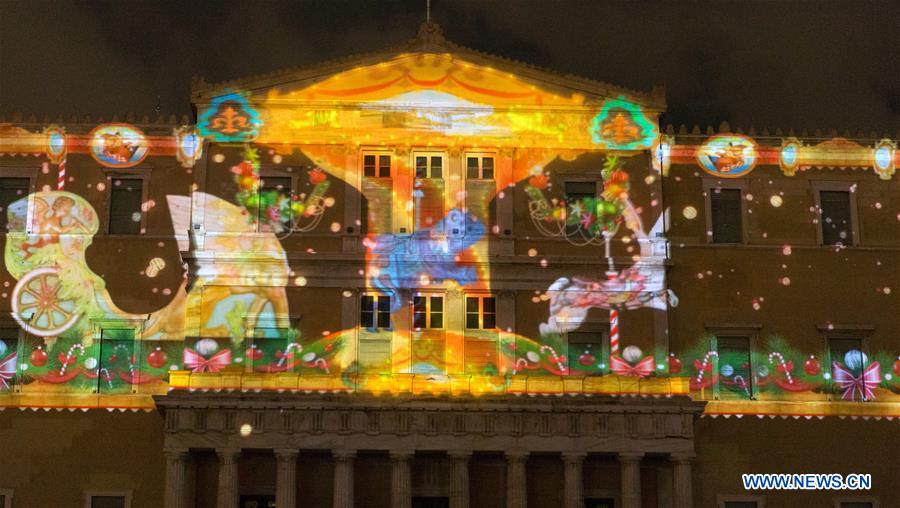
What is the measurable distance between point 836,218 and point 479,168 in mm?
11909

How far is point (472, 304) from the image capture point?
1548 inches

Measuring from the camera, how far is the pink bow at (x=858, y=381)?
39719 mm

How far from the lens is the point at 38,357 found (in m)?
38.9

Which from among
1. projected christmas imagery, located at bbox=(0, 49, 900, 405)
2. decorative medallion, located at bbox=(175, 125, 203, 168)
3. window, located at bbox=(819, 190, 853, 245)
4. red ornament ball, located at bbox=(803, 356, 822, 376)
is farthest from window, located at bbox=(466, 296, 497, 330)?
window, located at bbox=(819, 190, 853, 245)

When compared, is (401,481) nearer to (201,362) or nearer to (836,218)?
(201,362)

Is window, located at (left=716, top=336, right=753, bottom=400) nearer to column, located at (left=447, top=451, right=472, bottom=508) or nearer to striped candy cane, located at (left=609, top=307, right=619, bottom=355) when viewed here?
striped candy cane, located at (left=609, top=307, right=619, bottom=355)

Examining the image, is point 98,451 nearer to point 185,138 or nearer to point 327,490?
point 327,490

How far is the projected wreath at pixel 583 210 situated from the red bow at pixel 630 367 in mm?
3855

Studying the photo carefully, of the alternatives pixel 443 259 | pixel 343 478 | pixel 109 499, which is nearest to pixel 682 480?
pixel 343 478

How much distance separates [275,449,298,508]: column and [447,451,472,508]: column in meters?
4.44

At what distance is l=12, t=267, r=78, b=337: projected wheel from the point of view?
3922 centimetres

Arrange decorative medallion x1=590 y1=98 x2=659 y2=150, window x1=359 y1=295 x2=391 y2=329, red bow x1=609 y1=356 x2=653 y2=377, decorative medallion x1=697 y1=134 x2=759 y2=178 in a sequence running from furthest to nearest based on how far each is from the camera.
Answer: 1. decorative medallion x1=697 y1=134 x2=759 y2=178
2. decorative medallion x1=590 y1=98 x2=659 y2=150
3. window x1=359 y1=295 x2=391 y2=329
4. red bow x1=609 y1=356 x2=653 y2=377

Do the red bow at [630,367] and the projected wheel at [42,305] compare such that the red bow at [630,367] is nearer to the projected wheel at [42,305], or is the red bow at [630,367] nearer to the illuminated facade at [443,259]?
the illuminated facade at [443,259]

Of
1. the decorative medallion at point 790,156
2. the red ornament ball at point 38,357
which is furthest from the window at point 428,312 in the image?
the decorative medallion at point 790,156
